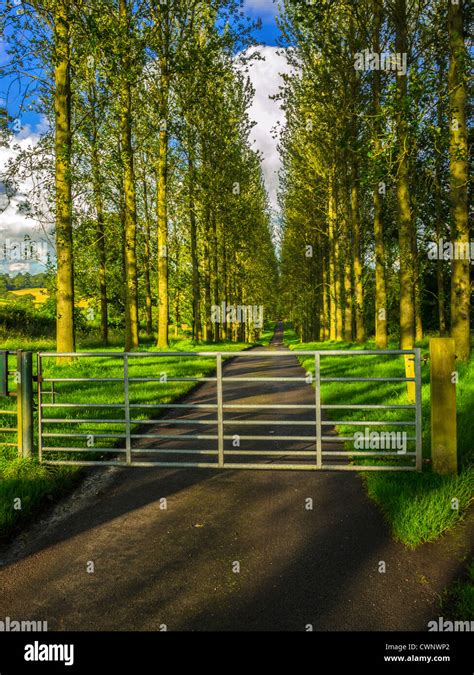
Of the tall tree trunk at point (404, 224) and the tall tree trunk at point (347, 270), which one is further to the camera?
the tall tree trunk at point (347, 270)

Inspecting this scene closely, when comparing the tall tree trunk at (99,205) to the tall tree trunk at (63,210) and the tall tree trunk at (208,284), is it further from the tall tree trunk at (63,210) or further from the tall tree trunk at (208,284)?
the tall tree trunk at (208,284)

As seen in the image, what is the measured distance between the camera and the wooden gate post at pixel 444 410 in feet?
19.8

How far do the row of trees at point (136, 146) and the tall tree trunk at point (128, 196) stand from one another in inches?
2.4

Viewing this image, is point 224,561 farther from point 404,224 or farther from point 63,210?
point 404,224

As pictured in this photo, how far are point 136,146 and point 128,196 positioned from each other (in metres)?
4.54

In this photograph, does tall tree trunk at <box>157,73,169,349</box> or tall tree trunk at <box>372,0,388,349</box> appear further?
tall tree trunk at <box>157,73,169,349</box>

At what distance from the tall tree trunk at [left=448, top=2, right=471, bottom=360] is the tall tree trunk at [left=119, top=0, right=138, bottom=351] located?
1012 cm

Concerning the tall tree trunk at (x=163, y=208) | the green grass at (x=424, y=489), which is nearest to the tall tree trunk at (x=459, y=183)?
the green grass at (x=424, y=489)

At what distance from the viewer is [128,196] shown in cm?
2134

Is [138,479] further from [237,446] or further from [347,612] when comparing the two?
[347,612]

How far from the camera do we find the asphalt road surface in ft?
11.4

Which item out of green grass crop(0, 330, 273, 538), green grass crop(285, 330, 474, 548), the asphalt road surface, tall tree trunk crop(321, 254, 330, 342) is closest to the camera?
the asphalt road surface

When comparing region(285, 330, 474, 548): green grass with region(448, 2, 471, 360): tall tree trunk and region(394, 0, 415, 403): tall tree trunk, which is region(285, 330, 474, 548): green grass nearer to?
region(448, 2, 471, 360): tall tree trunk

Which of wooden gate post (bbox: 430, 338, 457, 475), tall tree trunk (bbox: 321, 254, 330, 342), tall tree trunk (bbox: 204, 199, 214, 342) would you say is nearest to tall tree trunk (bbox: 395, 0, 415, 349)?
wooden gate post (bbox: 430, 338, 457, 475)
